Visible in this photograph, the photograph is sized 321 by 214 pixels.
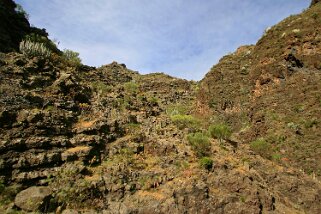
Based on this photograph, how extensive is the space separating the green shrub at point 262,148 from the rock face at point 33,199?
51.4 feet

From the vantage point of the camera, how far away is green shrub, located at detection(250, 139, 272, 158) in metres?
23.1

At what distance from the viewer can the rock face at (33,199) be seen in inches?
461

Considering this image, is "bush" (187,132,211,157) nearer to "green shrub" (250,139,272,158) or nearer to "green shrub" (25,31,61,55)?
"green shrub" (250,139,272,158)

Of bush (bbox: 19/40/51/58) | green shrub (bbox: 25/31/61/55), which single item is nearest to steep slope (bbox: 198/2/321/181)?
green shrub (bbox: 25/31/61/55)

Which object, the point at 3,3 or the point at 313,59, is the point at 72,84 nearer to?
the point at 3,3

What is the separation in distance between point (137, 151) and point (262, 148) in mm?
11467

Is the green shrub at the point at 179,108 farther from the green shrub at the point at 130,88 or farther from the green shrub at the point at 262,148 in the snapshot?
the green shrub at the point at 262,148

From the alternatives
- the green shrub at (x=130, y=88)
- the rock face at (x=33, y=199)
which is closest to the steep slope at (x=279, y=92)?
the green shrub at (x=130, y=88)

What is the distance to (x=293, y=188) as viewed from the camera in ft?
A: 56.3

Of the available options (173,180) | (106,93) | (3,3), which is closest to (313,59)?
(106,93)

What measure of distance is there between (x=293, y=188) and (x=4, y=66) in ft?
57.2

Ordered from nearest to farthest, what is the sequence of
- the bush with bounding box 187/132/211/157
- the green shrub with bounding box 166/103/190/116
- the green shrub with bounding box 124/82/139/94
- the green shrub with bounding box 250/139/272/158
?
the bush with bounding box 187/132/211/157 < the green shrub with bounding box 250/139/272/158 < the green shrub with bounding box 124/82/139/94 < the green shrub with bounding box 166/103/190/116

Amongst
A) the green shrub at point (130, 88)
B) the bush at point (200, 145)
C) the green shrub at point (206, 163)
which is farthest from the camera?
the green shrub at point (130, 88)

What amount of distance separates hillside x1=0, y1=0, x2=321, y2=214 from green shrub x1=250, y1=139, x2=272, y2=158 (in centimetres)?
8
